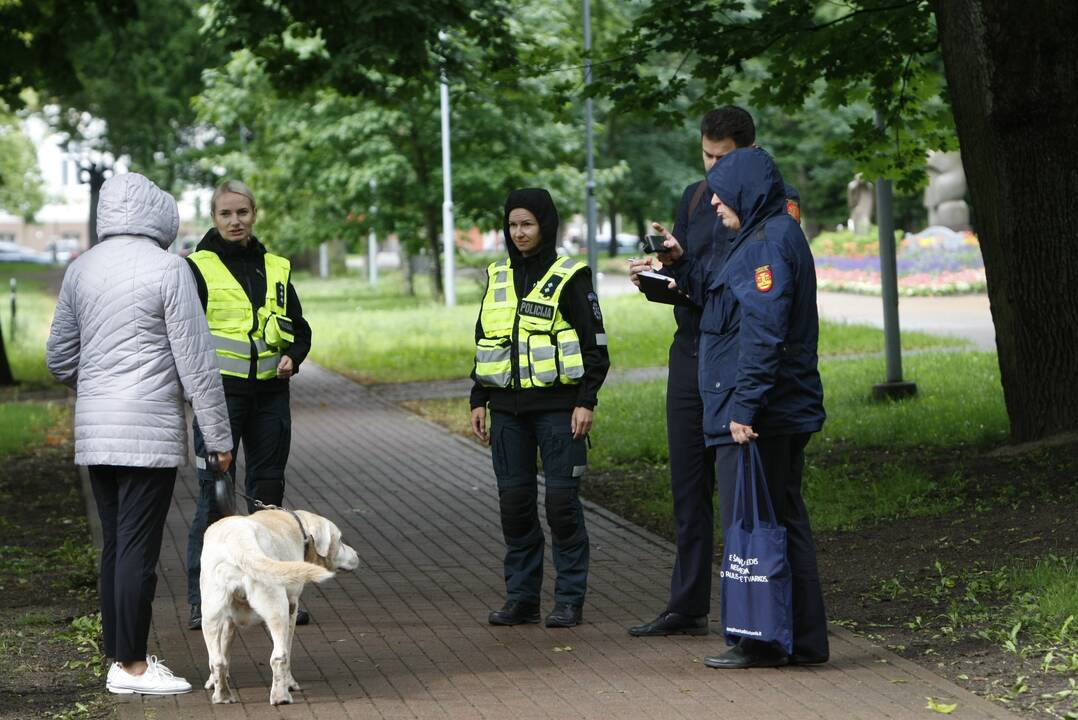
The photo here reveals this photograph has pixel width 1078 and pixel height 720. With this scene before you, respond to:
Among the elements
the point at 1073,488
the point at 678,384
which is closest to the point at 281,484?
the point at 678,384

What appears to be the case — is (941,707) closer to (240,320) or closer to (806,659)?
(806,659)

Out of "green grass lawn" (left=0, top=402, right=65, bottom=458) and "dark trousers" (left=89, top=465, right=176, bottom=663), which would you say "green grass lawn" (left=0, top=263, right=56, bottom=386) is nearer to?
"green grass lawn" (left=0, top=402, right=65, bottom=458)

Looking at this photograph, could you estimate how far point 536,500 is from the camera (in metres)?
6.87

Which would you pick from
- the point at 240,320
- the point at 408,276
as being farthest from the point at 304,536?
the point at 408,276

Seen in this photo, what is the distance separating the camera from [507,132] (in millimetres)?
34969

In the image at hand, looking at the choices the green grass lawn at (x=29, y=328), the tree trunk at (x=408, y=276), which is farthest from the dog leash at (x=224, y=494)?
the tree trunk at (x=408, y=276)

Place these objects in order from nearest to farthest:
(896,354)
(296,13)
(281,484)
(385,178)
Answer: (281,484) → (296,13) → (896,354) → (385,178)

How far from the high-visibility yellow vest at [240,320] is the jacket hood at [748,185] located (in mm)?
2073

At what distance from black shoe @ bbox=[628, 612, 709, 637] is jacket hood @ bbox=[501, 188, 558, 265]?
5.31ft

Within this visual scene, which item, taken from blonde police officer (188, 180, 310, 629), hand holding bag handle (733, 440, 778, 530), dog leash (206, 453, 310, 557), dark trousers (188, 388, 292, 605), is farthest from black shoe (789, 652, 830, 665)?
dark trousers (188, 388, 292, 605)

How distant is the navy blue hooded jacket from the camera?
5.75 metres

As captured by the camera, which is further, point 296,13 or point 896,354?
point 896,354

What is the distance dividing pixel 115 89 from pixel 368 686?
4302 cm

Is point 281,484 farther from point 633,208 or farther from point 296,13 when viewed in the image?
point 633,208
